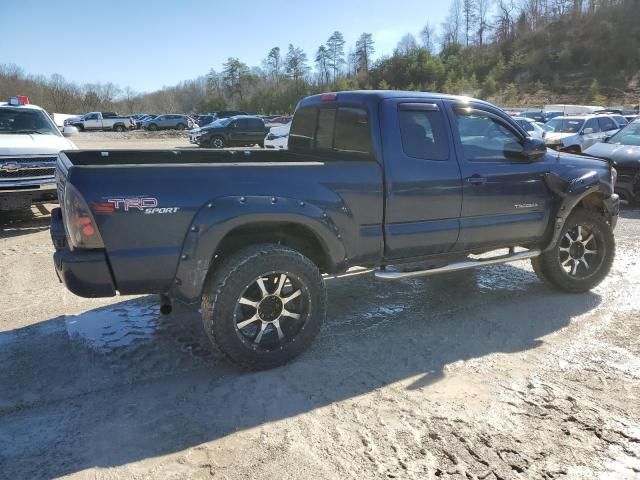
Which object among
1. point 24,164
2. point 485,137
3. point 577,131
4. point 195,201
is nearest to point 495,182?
point 485,137

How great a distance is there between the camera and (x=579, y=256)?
5.54 meters

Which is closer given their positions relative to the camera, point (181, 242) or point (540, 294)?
point (181, 242)

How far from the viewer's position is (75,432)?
3.06 meters

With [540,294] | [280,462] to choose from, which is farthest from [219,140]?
[280,462]

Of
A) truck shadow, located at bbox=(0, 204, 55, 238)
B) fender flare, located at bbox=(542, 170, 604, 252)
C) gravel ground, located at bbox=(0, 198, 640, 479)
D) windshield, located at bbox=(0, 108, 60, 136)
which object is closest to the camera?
gravel ground, located at bbox=(0, 198, 640, 479)

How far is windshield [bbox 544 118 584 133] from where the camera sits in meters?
17.5

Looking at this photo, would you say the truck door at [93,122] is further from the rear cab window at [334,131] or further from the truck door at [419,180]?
the truck door at [419,180]

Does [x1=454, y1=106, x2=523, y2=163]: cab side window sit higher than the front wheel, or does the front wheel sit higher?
[x1=454, y1=106, x2=523, y2=163]: cab side window

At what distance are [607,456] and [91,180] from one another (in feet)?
11.2

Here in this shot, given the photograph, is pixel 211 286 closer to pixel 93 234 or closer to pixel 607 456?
pixel 93 234

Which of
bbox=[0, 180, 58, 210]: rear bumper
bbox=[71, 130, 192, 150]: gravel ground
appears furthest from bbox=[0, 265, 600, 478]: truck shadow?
bbox=[71, 130, 192, 150]: gravel ground

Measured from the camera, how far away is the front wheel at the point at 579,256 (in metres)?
5.36

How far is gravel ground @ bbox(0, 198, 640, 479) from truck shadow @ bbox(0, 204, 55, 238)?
332 centimetres

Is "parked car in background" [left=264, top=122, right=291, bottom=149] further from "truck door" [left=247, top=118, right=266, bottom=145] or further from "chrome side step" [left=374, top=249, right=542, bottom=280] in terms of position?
"chrome side step" [left=374, top=249, right=542, bottom=280]
